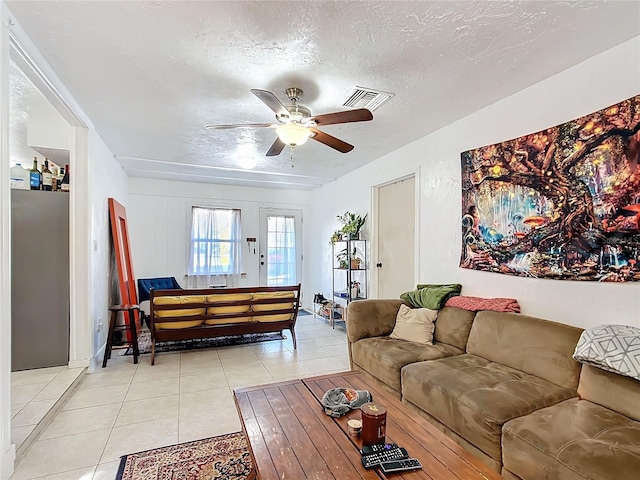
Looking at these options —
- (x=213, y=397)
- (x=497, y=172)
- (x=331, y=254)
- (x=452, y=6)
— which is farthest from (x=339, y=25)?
(x=331, y=254)

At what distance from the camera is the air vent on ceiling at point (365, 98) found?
261 centimetres

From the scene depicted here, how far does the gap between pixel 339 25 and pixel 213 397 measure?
9.39 ft

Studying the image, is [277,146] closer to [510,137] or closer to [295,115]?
[295,115]

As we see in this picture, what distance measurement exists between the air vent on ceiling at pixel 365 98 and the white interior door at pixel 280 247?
162 inches

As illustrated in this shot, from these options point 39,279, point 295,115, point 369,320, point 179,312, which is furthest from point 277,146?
point 39,279

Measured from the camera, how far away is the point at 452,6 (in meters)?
1.70

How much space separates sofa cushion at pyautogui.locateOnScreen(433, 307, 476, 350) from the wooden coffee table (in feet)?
3.84

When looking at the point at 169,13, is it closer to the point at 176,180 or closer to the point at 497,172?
the point at 497,172

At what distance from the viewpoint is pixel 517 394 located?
1.84 m

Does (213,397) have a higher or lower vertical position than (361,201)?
lower

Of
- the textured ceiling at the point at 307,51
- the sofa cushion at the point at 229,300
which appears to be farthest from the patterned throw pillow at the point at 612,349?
the sofa cushion at the point at 229,300

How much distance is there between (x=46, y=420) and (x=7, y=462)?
1.80 ft

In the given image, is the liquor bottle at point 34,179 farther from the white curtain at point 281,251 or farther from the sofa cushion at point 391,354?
the white curtain at point 281,251

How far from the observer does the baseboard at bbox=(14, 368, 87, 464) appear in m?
1.94
